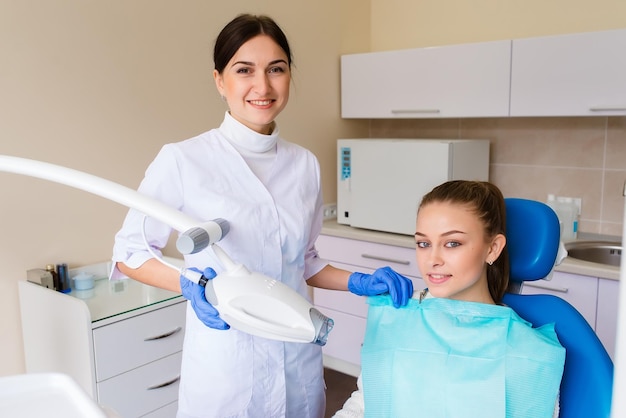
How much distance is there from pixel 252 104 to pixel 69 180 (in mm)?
548

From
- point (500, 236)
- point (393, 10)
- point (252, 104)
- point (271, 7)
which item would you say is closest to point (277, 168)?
point (252, 104)

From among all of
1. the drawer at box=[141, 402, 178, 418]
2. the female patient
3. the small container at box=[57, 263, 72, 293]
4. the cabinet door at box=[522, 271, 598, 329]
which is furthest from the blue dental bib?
the small container at box=[57, 263, 72, 293]

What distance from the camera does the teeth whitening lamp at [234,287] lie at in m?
0.94

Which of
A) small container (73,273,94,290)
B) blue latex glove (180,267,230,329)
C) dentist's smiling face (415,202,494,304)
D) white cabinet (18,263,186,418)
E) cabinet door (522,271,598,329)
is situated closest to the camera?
blue latex glove (180,267,230,329)

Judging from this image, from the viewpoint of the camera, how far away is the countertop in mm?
2279

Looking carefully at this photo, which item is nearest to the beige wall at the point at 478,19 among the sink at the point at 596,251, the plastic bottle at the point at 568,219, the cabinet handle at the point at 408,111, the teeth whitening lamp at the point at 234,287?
the cabinet handle at the point at 408,111

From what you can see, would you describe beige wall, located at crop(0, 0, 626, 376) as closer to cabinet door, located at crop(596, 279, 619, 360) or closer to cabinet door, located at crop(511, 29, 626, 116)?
cabinet door, located at crop(511, 29, 626, 116)

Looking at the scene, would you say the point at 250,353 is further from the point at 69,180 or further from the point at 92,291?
the point at 92,291

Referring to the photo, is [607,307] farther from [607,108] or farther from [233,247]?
[233,247]

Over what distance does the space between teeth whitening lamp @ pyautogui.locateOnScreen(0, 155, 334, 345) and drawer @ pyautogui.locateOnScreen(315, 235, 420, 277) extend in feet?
6.19

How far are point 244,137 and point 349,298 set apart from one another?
1.83 meters

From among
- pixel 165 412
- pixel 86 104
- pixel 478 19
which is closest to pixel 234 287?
pixel 165 412

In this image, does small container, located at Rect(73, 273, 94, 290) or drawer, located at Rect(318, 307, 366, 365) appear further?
drawer, located at Rect(318, 307, 366, 365)

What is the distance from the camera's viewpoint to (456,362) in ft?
4.00
